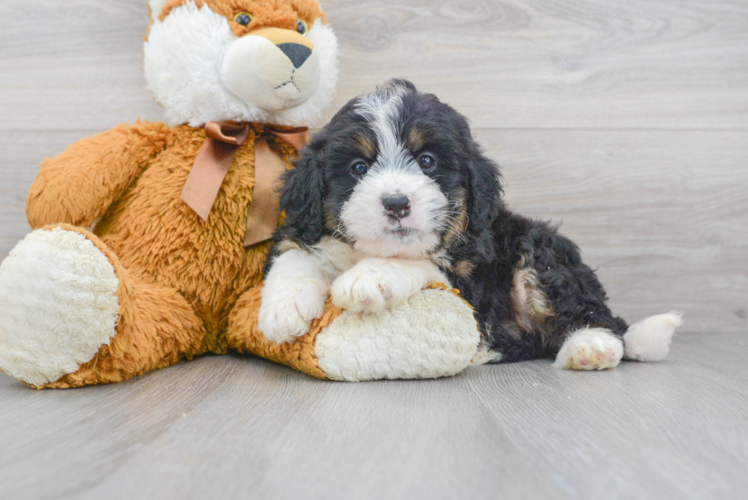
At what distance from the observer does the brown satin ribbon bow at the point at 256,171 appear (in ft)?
5.72

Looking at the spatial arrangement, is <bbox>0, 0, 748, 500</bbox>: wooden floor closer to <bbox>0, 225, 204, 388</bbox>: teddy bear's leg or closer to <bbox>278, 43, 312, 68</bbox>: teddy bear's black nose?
<bbox>0, 225, 204, 388</bbox>: teddy bear's leg

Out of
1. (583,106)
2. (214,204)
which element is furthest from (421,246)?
(583,106)

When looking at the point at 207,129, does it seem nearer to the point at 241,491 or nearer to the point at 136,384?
the point at 136,384

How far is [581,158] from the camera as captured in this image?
2.46 meters

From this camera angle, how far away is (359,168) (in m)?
1.57

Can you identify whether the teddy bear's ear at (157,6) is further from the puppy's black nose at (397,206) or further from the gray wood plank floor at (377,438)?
the gray wood plank floor at (377,438)

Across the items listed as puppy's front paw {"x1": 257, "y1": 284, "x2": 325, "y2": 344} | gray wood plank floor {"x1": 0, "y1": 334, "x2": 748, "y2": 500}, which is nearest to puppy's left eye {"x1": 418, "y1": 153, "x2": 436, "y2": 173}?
puppy's front paw {"x1": 257, "y1": 284, "x2": 325, "y2": 344}

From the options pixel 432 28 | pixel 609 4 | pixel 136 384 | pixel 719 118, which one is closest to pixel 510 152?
pixel 432 28

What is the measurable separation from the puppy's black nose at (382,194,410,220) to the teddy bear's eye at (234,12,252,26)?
0.82m

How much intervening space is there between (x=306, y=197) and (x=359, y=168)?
0.17 meters

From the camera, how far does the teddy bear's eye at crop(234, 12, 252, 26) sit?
1806 mm

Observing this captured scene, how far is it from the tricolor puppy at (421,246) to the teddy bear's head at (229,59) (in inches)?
10.7

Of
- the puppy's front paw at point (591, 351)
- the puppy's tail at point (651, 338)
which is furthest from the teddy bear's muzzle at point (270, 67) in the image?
the puppy's tail at point (651, 338)

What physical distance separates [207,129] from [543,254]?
44.4 inches
